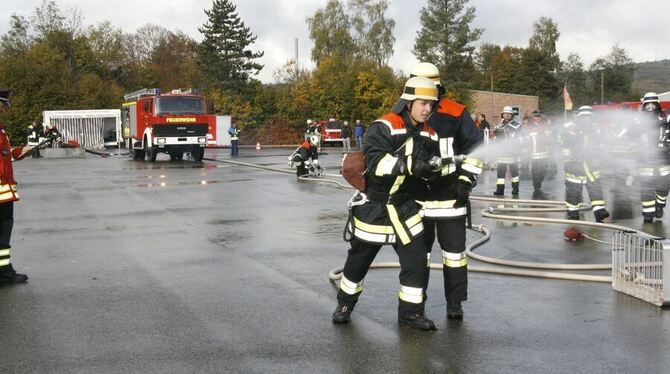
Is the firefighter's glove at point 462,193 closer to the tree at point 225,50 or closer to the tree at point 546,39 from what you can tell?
the tree at point 225,50

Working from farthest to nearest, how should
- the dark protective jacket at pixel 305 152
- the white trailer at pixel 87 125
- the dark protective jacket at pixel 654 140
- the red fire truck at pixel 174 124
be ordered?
the white trailer at pixel 87 125
the red fire truck at pixel 174 124
the dark protective jacket at pixel 305 152
the dark protective jacket at pixel 654 140

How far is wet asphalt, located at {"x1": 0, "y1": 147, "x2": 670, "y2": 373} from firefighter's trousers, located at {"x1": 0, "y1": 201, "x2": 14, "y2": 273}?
0.96ft

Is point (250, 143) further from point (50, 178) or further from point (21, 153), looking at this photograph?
point (21, 153)

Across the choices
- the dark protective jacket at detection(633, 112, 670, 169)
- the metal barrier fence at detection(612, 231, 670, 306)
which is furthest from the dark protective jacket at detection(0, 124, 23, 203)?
the dark protective jacket at detection(633, 112, 670, 169)

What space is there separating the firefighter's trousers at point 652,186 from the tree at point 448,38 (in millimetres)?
63490

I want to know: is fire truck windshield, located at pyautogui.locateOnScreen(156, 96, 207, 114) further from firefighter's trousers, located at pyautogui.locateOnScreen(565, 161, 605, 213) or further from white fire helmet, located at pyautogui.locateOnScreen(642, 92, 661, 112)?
white fire helmet, located at pyautogui.locateOnScreen(642, 92, 661, 112)

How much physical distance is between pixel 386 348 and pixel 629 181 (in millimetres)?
12390

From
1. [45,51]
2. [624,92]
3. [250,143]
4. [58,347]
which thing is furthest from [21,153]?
[624,92]

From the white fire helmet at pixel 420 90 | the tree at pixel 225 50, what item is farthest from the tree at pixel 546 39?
the white fire helmet at pixel 420 90

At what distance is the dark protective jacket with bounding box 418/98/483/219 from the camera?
6.00 m

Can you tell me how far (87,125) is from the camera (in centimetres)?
5091

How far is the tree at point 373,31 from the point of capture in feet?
258

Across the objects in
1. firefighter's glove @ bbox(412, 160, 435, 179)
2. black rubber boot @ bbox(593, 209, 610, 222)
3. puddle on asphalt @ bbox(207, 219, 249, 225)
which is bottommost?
puddle on asphalt @ bbox(207, 219, 249, 225)

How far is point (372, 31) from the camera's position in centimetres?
7850
